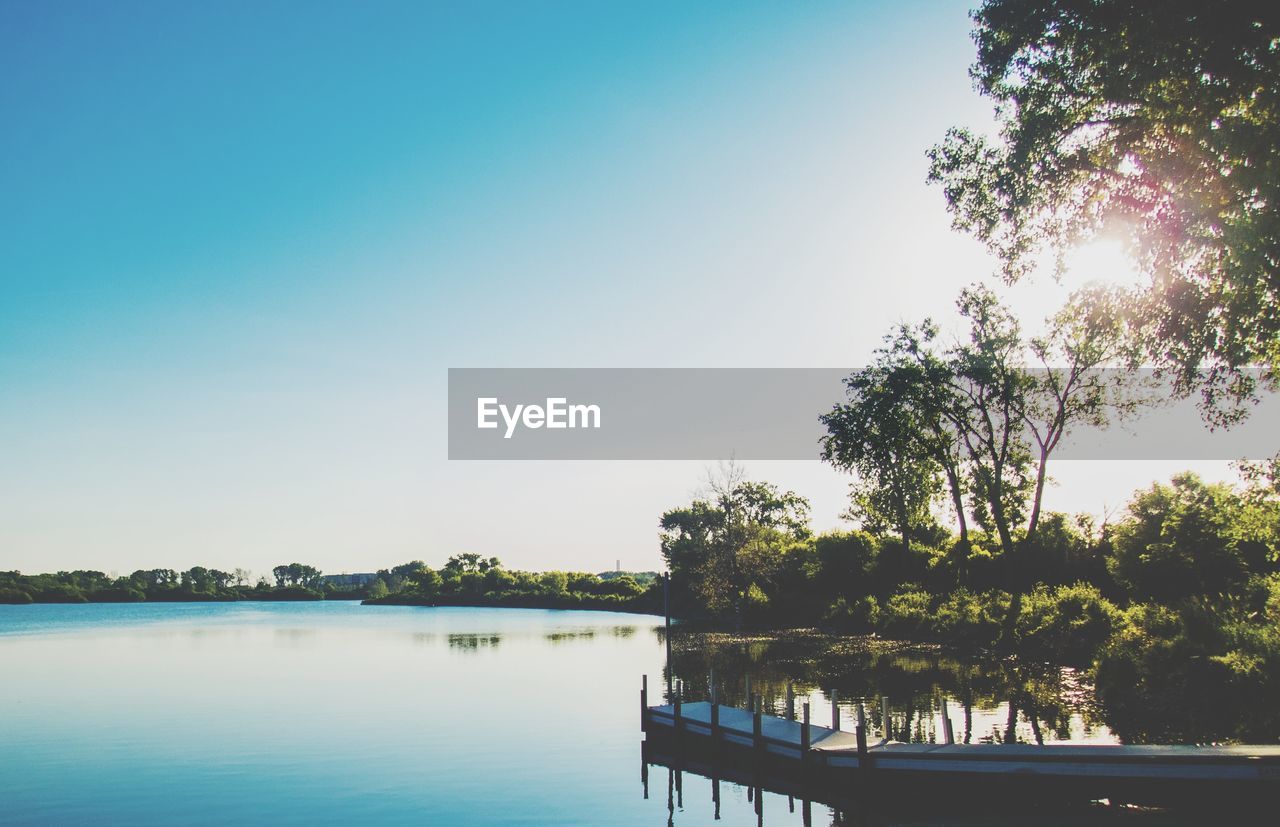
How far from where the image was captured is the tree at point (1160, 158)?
18.3 meters

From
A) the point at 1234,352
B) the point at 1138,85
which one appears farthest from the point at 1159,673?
the point at 1138,85

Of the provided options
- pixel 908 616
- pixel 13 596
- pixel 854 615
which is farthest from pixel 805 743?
pixel 13 596

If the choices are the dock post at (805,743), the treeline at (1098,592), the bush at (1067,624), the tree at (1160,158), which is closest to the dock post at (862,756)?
the dock post at (805,743)

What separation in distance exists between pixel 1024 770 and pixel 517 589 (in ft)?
502

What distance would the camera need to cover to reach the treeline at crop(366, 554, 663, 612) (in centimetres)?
13483

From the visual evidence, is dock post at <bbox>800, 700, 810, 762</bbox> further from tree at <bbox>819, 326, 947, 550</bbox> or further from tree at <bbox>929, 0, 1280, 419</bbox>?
tree at <bbox>819, 326, 947, 550</bbox>

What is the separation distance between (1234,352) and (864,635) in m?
36.4

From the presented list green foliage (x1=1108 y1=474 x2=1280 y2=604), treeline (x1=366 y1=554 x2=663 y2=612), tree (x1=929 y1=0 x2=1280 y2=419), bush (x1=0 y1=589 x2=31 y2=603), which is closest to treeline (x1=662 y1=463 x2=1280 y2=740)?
green foliage (x1=1108 y1=474 x2=1280 y2=604)

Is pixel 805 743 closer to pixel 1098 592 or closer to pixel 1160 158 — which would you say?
pixel 1160 158

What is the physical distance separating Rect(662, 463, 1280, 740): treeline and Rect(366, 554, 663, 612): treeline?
42.2m

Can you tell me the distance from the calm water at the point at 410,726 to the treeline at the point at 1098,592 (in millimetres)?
3013

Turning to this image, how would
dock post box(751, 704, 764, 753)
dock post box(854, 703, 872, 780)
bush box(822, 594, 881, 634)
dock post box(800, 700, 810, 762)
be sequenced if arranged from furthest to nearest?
1. bush box(822, 594, 881, 634)
2. dock post box(751, 704, 764, 753)
3. dock post box(800, 700, 810, 762)
4. dock post box(854, 703, 872, 780)

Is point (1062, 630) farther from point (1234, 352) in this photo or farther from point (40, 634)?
point (40, 634)

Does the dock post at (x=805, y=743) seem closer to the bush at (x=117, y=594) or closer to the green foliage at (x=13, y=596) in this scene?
the bush at (x=117, y=594)
